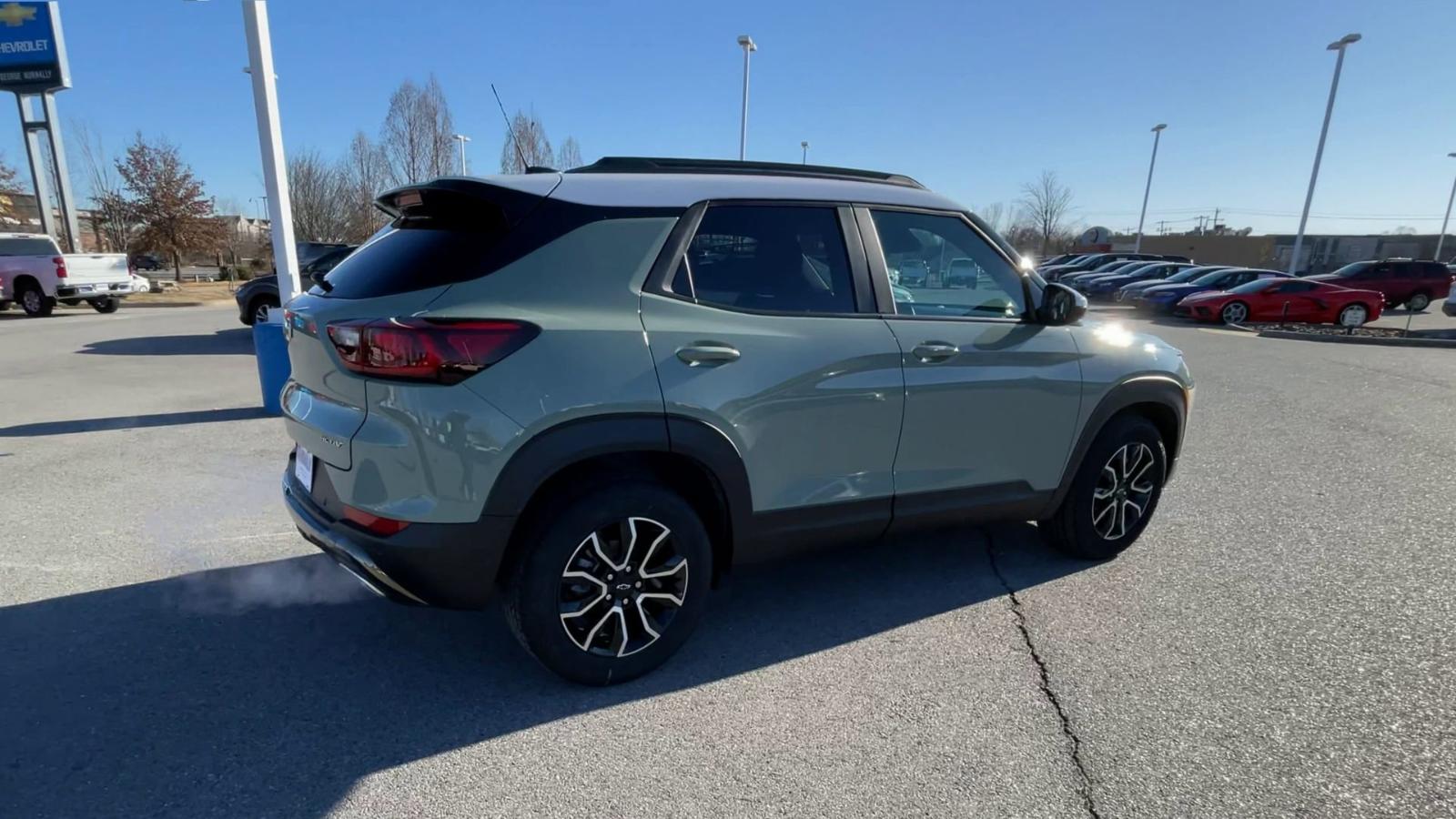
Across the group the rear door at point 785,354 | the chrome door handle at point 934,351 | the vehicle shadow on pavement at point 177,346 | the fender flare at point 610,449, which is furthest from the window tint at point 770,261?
the vehicle shadow on pavement at point 177,346

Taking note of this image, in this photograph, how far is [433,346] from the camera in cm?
239

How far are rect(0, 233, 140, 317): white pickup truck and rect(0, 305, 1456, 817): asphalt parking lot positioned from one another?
16526mm

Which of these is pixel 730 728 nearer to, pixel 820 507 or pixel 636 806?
pixel 636 806

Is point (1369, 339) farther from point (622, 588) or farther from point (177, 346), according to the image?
point (177, 346)

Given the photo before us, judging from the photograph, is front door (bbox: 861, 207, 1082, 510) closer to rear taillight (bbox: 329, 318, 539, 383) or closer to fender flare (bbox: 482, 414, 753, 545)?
fender flare (bbox: 482, 414, 753, 545)

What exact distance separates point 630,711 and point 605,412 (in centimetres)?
111

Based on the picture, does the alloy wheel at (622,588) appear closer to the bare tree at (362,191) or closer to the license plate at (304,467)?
the license plate at (304,467)

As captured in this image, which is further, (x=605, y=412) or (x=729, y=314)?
(x=729, y=314)

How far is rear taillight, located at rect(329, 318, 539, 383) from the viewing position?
2.39 metres

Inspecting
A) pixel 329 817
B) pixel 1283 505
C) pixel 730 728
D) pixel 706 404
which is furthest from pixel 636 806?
pixel 1283 505

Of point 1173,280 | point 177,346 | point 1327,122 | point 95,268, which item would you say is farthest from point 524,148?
point 1327,122

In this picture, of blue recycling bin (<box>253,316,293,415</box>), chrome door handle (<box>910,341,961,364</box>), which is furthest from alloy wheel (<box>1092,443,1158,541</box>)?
blue recycling bin (<box>253,316,293,415</box>)

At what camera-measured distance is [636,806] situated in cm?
230

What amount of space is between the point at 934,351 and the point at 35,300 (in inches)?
875
